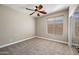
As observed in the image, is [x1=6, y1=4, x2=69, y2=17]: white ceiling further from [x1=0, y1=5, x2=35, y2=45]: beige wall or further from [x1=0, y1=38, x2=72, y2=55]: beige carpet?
[x1=0, y1=38, x2=72, y2=55]: beige carpet

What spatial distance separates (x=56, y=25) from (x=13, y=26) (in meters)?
0.86

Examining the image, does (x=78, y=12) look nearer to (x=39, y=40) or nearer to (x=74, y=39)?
(x=74, y=39)

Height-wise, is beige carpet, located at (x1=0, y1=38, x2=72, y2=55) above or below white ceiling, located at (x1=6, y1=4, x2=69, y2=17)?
below

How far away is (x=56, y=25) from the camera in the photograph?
1679 millimetres

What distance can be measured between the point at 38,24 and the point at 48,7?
1.34 ft

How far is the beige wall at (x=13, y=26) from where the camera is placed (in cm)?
158

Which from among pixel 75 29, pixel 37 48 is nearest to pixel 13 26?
pixel 37 48

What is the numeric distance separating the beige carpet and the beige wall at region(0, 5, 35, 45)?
5.4 inches

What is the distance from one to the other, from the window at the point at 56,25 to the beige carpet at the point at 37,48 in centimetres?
23

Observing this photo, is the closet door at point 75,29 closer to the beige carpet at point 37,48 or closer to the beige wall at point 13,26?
the beige carpet at point 37,48

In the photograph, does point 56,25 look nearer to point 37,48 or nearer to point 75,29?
point 75,29

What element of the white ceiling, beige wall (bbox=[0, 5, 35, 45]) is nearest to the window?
the white ceiling

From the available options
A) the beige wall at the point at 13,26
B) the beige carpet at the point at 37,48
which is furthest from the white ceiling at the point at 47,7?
the beige carpet at the point at 37,48

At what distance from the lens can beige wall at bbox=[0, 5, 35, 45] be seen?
1.58 m
